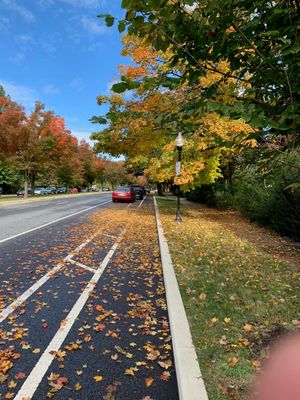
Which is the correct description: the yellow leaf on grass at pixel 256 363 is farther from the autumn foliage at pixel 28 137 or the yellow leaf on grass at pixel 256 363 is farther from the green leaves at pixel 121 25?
the autumn foliage at pixel 28 137

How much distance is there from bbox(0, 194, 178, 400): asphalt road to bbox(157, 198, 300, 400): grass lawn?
1.48ft

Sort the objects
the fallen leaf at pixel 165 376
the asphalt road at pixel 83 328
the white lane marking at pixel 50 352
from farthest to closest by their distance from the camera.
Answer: the fallen leaf at pixel 165 376, the asphalt road at pixel 83 328, the white lane marking at pixel 50 352

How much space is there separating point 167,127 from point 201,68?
1.02m

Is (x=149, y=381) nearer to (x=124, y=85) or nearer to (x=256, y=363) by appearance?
(x=256, y=363)

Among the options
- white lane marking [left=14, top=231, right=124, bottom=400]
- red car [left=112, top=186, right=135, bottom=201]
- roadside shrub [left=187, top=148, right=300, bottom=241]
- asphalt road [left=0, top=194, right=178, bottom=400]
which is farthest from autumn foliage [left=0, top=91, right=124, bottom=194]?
white lane marking [left=14, top=231, right=124, bottom=400]

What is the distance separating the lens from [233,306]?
500cm

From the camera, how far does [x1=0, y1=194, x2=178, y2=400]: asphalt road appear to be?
3156mm

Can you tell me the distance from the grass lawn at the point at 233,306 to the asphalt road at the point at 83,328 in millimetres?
450

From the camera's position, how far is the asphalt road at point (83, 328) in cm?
316

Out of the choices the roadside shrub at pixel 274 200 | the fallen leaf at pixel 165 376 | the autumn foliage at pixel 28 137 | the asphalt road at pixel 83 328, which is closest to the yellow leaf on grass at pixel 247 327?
the asphalt road at pixel 83 328

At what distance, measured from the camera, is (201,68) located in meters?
2.78

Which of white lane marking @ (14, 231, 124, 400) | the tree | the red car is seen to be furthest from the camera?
the red car

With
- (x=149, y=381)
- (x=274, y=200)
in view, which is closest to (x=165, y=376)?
(x=149, y=381)

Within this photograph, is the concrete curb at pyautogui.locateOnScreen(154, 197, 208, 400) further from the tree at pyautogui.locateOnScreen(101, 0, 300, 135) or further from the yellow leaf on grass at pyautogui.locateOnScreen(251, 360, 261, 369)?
the tree at pyautogui.locateOnScreen(101, 0, 300, 135)
